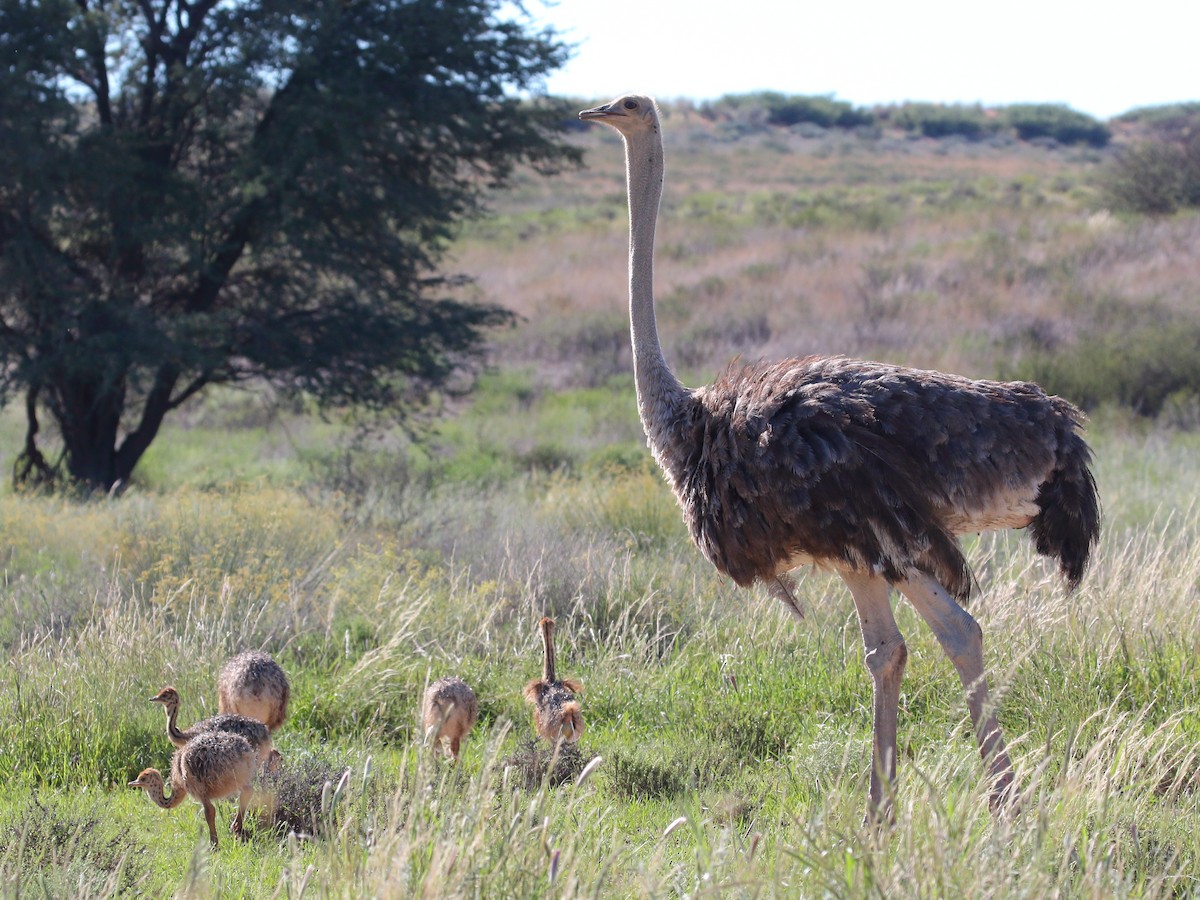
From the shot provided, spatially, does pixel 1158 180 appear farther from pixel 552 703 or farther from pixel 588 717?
pixel 552 703

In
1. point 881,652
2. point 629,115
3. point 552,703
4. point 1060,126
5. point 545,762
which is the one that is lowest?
point 545,762

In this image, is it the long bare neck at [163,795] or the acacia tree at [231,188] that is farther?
the acacia tree at [231,188]

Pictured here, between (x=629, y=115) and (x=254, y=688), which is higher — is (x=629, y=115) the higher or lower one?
the higher one

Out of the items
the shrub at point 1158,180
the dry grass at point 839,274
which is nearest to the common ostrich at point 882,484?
the dry grass at point 839,274

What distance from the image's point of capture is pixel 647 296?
5.14m

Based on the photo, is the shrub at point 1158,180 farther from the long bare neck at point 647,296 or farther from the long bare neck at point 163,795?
the long bare neck at point 163,795

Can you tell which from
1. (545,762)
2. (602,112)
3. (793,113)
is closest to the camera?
(545,762)

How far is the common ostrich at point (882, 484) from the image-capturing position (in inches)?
165

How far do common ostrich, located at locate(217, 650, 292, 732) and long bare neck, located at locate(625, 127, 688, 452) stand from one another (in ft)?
5.51

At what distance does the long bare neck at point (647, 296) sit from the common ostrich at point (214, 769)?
178cm

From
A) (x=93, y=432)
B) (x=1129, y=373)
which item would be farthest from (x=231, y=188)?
(x=1129, y=373)

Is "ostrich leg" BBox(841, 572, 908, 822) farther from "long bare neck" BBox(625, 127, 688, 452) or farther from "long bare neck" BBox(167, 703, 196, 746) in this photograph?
"long bare neck" BBox(167, 703, 196, 746)

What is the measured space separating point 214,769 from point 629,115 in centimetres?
292

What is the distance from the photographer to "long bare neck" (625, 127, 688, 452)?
193 inches
